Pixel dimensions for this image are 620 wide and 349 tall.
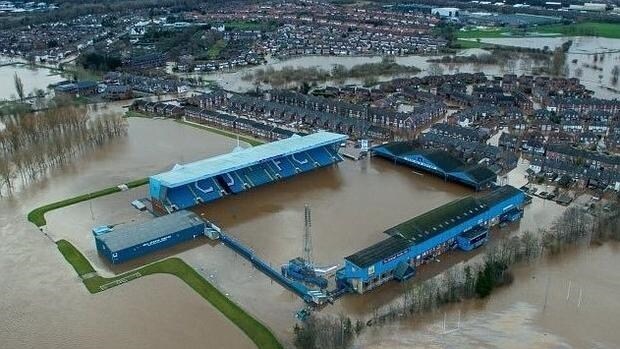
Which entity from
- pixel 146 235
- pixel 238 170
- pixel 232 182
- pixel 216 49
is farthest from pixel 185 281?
pixel 216 49

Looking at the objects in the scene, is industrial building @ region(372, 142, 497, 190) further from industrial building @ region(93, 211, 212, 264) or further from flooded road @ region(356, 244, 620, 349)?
industrial building @ region(93, 211, 212, 264)

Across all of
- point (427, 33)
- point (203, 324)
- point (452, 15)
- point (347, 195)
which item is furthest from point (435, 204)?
point (452, 15)

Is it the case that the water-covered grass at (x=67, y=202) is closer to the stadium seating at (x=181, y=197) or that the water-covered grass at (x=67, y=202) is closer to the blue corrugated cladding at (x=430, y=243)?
the stadium seating at (x=181, y=197)

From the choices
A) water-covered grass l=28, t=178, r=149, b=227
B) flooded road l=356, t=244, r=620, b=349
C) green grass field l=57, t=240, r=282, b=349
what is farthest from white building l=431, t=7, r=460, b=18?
green grass field l=57, t=240, r=282, b=349

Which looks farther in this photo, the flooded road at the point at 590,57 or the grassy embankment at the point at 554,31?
the grassy embankment at the point at 554,31

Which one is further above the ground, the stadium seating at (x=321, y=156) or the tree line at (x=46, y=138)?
the tree line at (x=46, y=138)

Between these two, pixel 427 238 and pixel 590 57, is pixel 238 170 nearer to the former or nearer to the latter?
pixel 427 238

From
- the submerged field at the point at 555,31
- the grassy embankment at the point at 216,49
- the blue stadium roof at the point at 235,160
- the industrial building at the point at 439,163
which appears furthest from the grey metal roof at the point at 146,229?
the submerged field at the point at 555,31
